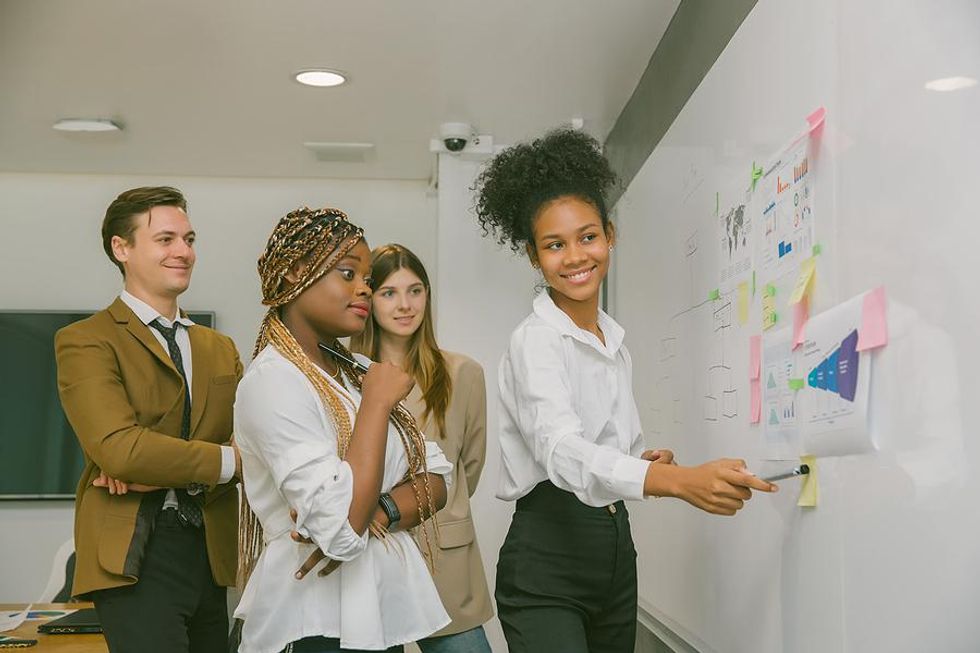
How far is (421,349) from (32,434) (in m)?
2.87

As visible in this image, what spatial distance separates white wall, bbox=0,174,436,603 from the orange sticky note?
3268 millimetres

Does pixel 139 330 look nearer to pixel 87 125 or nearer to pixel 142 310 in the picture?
pixel 142 310

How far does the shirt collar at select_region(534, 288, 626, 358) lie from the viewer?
1805mm

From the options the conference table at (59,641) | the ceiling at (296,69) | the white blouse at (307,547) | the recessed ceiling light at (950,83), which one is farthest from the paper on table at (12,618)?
the recessed ceiling light at (950,83)

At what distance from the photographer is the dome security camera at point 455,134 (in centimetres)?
412

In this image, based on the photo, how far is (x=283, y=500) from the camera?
1.52m

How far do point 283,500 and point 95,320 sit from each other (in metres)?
0.84

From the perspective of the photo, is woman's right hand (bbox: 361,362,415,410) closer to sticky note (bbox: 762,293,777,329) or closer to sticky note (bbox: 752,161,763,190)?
sticky note (bbox: 762,293,777,329)

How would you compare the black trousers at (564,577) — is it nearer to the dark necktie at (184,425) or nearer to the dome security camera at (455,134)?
the dark necktie at (184,425)

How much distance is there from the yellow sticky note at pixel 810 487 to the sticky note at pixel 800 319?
0.19 metres

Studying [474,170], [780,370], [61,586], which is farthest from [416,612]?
[474,170]

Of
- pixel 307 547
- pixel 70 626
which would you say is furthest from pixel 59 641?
pixel 307 547

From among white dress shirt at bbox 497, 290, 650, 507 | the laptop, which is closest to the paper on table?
the laptop

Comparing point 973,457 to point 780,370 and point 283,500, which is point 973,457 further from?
point 283,500
